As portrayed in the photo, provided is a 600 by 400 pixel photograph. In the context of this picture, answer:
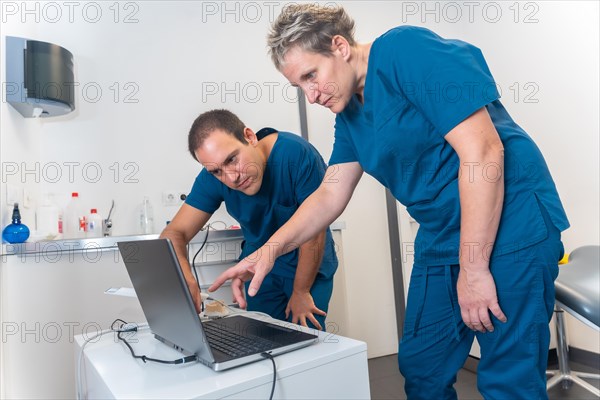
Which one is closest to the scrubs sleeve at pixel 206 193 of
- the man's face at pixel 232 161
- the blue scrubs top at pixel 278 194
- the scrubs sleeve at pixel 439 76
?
the blue scrubs top at pixel 278 194

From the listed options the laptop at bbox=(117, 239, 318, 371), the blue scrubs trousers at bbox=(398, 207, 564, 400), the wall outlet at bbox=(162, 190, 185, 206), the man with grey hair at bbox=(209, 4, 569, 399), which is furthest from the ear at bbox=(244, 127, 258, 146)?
the wall outlet at bbox=(162, 190, 185, 206)

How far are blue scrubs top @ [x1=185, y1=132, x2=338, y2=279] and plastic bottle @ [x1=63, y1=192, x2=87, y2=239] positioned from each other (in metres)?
0.97

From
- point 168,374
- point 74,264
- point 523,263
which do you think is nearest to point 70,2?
point 74,264

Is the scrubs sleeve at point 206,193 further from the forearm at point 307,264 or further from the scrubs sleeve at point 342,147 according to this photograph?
the scrubs sleeve at point 342,147

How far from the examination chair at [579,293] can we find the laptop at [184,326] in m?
1.15

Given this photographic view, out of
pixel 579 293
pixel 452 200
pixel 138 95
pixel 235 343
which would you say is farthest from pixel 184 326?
pixel 138 95

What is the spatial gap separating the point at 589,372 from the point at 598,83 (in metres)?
1.45

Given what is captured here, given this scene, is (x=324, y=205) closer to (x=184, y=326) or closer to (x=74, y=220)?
(x=184, y=326)

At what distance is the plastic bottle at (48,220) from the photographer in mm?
2113

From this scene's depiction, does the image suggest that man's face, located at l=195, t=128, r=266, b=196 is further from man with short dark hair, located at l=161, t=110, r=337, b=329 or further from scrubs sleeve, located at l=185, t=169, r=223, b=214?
scrubs sleeve, located at l=185, t=169, r=223, b=214

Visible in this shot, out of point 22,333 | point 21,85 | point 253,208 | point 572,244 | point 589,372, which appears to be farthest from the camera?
point 572,244

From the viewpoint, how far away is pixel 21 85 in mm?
1902

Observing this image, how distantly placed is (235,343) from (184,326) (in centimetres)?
11

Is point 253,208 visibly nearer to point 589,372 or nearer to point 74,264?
point 74,264
